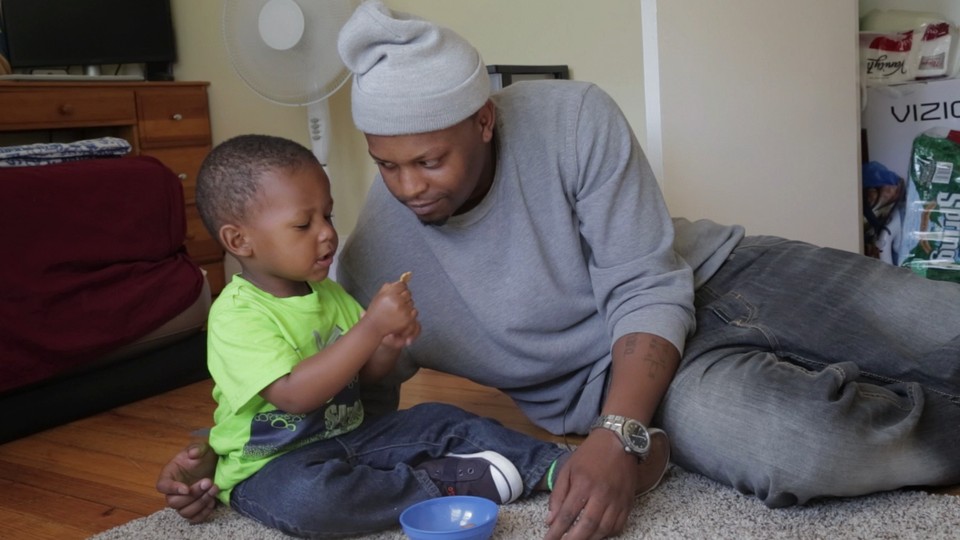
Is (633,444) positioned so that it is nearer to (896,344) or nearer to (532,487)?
(532,487)

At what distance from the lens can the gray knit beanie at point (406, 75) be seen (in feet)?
4.40

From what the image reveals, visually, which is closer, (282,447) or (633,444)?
(633,444)

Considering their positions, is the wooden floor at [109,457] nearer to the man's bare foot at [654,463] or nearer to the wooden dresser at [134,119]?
the man's bare foot at [654,463]

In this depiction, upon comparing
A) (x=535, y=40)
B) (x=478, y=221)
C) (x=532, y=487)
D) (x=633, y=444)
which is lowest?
(x=532, y=487)

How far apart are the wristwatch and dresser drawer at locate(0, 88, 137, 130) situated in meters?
2.49

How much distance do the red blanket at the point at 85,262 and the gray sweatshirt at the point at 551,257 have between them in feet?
2.89

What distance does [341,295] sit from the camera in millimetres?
1562

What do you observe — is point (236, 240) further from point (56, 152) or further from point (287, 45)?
point (287, 45)

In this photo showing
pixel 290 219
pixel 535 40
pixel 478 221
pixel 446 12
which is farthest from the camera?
pixel 446 12

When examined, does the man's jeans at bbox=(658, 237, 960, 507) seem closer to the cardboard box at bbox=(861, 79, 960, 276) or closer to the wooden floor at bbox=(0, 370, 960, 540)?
the wooden floor at bbox=(0, 370, 960, 540)

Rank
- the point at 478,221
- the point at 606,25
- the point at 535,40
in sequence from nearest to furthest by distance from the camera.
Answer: the point at 478,221 < the point at 606,25 < the point at 535,40

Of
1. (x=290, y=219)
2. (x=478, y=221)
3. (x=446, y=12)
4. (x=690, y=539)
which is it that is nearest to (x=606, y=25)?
(x=446, y=12)

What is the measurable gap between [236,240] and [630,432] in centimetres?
60

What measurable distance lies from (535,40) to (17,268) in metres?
1.63
